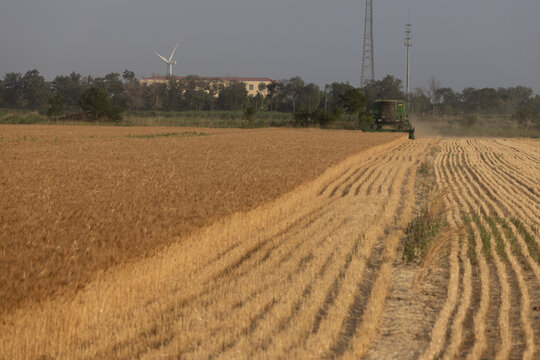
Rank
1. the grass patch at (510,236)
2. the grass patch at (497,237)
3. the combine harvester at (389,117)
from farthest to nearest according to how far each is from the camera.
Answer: the combine harvester at (389,117) < the grass patch at (510,236) < the grass patch at (497,237)

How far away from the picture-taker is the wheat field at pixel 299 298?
3982 mm

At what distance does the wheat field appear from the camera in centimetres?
398

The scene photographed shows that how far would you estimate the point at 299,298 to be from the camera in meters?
5.02

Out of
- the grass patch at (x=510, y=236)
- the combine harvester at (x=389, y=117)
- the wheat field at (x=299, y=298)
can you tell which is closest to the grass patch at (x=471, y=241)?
the wheat field at (x=299, y=298)

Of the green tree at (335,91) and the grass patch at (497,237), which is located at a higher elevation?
the green tree at (335,91)

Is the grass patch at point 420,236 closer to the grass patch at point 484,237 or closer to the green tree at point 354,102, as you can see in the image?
the grass patch at point 484,237

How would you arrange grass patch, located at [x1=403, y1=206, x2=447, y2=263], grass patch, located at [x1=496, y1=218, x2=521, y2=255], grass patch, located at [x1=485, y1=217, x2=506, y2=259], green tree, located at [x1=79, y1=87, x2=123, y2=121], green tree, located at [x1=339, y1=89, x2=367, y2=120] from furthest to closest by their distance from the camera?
green tree, located at [x1=339, y1=89, x2=367, y2=120] < green tree, located at [x1=79, y1=87, x2=123, y2=121] < grass patch, located at [x1=496, y1=218, x2=521, y2=255] < grass patch, located at [x1=485, y1=217, x2=506, y2=259] < grass patch, located at [x1=403, y1=206, x2=447, y2=263]

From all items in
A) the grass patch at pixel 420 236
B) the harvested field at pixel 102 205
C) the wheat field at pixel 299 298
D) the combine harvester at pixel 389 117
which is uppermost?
the combine harvester at pixel 389 117

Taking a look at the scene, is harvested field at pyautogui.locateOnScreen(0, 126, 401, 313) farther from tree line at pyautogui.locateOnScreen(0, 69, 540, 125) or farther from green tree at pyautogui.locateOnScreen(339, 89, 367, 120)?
tree line at pyautogui.locateOnScreen(0, 69, 540, 125)

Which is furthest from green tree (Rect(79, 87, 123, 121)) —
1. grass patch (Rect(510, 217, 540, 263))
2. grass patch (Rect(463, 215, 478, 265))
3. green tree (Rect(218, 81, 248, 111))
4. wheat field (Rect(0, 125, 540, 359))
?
grass patch (Rect(510, 217, 540, 263))

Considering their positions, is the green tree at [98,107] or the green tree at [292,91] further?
the green tree at [292,91]

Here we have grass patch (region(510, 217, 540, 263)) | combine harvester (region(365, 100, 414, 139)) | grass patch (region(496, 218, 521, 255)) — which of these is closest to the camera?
grass patch (region(510, 217, 540, 263))

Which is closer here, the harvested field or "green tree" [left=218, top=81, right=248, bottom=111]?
the harvested field

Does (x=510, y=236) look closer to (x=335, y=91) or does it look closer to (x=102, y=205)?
(x=102, y=205)
